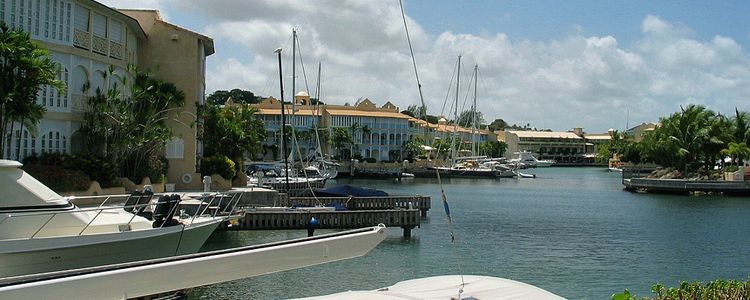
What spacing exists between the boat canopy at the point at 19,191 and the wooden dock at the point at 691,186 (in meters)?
75.8

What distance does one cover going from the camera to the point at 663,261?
31.6m

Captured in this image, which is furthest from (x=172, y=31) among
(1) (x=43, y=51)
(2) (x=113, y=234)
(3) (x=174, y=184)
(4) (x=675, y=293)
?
(4) (x=675, y=293)

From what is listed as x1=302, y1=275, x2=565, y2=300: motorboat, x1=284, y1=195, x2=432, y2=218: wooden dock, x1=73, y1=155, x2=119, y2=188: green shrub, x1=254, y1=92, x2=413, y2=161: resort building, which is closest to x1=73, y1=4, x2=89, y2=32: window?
x1=73, y1=155, x2=119, y2=188: green shrub

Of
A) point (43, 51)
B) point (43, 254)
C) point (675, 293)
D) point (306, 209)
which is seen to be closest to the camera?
point (675, 293)

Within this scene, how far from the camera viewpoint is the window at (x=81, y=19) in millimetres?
37156

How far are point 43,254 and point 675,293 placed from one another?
13.0m

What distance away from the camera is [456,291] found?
9.15 metres

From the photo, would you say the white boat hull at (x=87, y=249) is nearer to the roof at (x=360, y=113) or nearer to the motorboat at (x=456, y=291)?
the motorboat at (x=456, y=291)

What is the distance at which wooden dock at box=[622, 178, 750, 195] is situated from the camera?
7925cm

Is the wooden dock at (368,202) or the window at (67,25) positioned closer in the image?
the window at (67,25)

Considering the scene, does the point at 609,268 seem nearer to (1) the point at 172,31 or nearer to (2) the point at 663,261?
(2) the point at 663,261

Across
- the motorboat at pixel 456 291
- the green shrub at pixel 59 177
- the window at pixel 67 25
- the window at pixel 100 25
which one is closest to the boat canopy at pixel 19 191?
the motorboat at pixel 456 291

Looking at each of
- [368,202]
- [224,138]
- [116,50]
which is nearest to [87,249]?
[116,50]

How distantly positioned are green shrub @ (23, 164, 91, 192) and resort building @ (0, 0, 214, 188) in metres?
1.52
